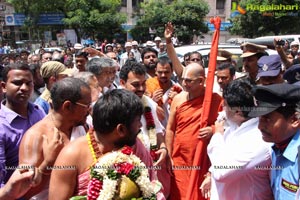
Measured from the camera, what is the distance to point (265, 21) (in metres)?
20.2

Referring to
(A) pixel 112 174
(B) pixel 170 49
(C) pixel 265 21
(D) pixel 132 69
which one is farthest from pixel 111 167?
(C) pixel 265 21

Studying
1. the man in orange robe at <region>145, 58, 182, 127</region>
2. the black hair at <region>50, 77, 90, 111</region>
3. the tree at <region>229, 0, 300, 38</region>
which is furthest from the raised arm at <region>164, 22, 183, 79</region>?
the tree at <region>229, 0, 300, 38</region>

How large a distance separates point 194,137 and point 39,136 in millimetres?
1679

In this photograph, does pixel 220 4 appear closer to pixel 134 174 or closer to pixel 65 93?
pixel 65 93

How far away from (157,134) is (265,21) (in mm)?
18952

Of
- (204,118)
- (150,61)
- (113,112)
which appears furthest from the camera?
(150,61)

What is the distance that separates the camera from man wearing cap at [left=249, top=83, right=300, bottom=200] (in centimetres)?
173

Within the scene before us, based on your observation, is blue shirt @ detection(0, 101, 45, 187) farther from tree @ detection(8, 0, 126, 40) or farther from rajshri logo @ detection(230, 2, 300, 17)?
tree @ detection(8, 0, 126, 40)

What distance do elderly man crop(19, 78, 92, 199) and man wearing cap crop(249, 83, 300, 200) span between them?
1085 millimetres

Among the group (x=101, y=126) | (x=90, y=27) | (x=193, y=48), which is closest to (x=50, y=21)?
(x=90, y=27)

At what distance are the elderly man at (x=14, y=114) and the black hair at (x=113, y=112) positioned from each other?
931 millimetres

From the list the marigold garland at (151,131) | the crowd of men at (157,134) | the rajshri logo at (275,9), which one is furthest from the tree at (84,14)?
the marigold garland at (151,131)

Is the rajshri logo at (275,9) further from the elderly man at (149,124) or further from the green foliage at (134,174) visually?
the green foliage at (134,174)

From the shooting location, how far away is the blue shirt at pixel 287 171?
1.70 metres
